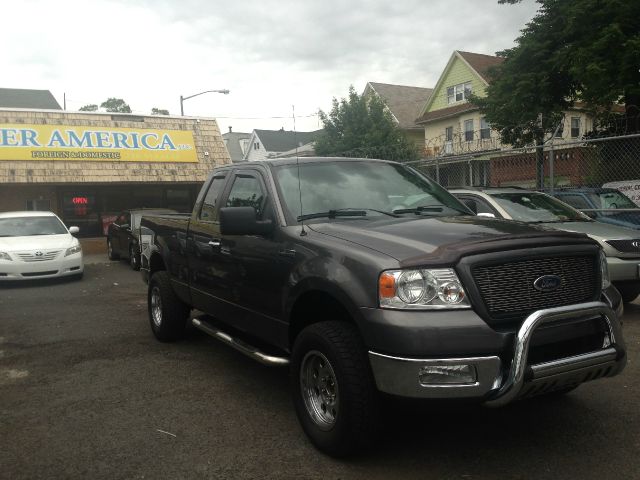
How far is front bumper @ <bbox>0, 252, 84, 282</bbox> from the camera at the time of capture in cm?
1135

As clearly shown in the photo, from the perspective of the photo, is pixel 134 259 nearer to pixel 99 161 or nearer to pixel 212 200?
pixel 99 161

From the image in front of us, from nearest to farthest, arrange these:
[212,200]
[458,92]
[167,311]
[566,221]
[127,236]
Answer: [212,200]
[167,311]
[566,221]
[127,236]
[458,92]

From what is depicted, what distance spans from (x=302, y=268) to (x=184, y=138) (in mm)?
18393

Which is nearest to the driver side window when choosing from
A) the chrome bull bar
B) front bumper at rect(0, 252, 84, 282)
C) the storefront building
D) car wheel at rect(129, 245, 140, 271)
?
the chrome bull bar

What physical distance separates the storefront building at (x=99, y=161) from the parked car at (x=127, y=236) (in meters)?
3.96

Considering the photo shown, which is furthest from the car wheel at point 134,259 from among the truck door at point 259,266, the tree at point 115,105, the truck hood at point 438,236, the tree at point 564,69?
the tree at point 115,105

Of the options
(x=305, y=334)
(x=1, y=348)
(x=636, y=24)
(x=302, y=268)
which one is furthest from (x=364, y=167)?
(x=636, y=24)

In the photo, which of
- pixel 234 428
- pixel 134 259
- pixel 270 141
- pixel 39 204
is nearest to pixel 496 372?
pixel 234 428

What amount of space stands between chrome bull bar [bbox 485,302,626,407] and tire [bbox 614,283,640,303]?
4.14 metres

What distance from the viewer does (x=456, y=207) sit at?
466 centimetres

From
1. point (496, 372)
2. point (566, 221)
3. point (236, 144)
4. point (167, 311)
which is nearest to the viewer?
point (496, 372)

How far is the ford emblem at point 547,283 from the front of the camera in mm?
3229

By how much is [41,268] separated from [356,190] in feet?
30.3

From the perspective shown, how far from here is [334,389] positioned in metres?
3.51
